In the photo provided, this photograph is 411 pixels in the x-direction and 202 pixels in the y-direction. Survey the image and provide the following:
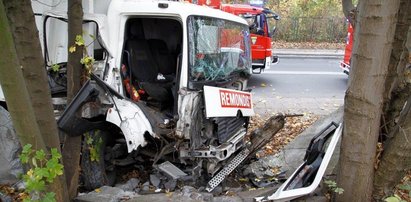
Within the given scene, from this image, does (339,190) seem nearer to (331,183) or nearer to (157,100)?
(331,183)

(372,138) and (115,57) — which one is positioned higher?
(115,57)

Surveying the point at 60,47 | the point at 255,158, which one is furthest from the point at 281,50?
the point at 60,47

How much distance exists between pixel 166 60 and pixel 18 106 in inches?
129

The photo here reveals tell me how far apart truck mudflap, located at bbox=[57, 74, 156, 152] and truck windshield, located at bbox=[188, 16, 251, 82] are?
0.83 m

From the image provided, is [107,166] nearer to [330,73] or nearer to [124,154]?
[124,154]

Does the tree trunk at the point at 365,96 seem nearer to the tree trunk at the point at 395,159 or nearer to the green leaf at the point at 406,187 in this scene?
the tree trunk at the point at 395,159

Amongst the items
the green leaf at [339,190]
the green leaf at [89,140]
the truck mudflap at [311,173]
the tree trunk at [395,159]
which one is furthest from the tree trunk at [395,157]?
the green leaf at [89,140]

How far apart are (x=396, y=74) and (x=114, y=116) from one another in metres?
2.89

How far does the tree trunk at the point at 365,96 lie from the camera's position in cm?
317

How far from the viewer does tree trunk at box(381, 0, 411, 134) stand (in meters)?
3.63

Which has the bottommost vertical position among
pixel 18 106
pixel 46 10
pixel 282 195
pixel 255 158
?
pixel 255 158

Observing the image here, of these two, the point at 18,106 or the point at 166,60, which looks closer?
the point at 18,106

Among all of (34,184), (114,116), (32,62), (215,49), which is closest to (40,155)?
(34,184)

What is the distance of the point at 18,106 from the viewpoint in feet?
9.56
